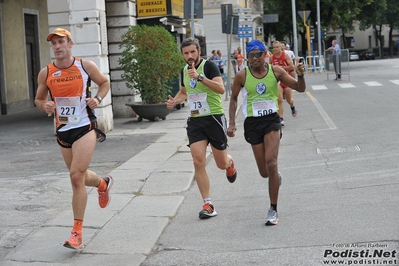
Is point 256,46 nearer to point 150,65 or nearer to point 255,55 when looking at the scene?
point 255,55

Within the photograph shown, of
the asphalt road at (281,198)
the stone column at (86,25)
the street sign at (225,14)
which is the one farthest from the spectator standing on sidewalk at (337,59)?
the stone column at (86,25)

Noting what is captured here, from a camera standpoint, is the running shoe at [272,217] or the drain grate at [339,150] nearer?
the running shoe at [272,217]

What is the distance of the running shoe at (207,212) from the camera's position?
8.19 m

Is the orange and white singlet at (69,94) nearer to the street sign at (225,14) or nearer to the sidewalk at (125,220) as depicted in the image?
the sidewalk at (125,220)

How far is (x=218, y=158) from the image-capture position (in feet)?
28.0

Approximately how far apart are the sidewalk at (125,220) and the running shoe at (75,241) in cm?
8

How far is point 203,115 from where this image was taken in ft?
27.5

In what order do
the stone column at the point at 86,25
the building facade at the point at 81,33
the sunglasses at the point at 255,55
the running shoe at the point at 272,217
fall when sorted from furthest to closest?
the building facade at the point at 81,33 < the stone column at the point at 86,25 < the sunglasses at the point at 255,55 < the running shoe at the point at 272,217

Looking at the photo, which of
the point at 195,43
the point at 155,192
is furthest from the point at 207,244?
the point at 155,192

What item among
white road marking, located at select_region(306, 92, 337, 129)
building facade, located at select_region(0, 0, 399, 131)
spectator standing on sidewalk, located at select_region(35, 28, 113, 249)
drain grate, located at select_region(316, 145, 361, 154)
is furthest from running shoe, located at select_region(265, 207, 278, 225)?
building facade, located at select_region(0, 0, 399, 131)

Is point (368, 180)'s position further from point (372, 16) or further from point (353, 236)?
point (372, 16)

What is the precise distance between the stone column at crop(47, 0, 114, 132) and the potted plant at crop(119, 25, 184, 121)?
1.88 m

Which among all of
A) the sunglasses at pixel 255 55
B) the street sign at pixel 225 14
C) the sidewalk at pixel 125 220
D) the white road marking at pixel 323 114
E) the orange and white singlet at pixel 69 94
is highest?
the street sign at pixel 225 14

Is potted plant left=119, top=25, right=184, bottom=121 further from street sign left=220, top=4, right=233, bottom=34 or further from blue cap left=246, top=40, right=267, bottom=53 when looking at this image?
blue cap left=246, top=40, right=267, bottom=53
